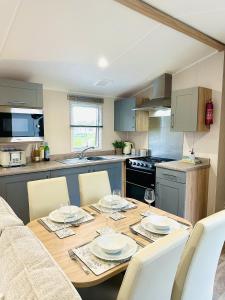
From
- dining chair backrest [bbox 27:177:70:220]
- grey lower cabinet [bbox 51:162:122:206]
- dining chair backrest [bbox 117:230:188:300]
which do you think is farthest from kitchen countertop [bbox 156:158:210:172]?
dining chair backrest [bbox 117:230:188:300]

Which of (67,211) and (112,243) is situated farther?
(67,211)

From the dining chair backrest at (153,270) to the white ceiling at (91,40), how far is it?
2002mm

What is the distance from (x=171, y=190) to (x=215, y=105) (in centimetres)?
132

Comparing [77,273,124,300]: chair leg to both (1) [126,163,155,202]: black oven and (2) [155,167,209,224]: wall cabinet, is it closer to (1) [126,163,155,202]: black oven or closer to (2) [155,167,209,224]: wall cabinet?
(2) [155,167,209,224]: wall cabinet

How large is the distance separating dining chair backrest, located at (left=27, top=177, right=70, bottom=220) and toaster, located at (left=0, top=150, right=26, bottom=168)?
3.51 ft

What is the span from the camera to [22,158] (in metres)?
2.96

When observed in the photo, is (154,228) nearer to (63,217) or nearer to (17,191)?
(63,217)

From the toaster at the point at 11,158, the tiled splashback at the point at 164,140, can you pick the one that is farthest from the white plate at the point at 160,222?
the tiled splashback at the point at 164,140

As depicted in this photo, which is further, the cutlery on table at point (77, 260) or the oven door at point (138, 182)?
the oven door at point (138, 182)

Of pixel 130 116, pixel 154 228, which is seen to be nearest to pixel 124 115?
pixel 130 116

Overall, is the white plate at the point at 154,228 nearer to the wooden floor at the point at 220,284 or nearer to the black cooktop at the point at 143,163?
the wooden floor at the point at 220,284

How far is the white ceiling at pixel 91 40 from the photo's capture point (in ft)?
6.45

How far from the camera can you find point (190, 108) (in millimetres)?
2969

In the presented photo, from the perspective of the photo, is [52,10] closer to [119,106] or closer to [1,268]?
[1,268]
